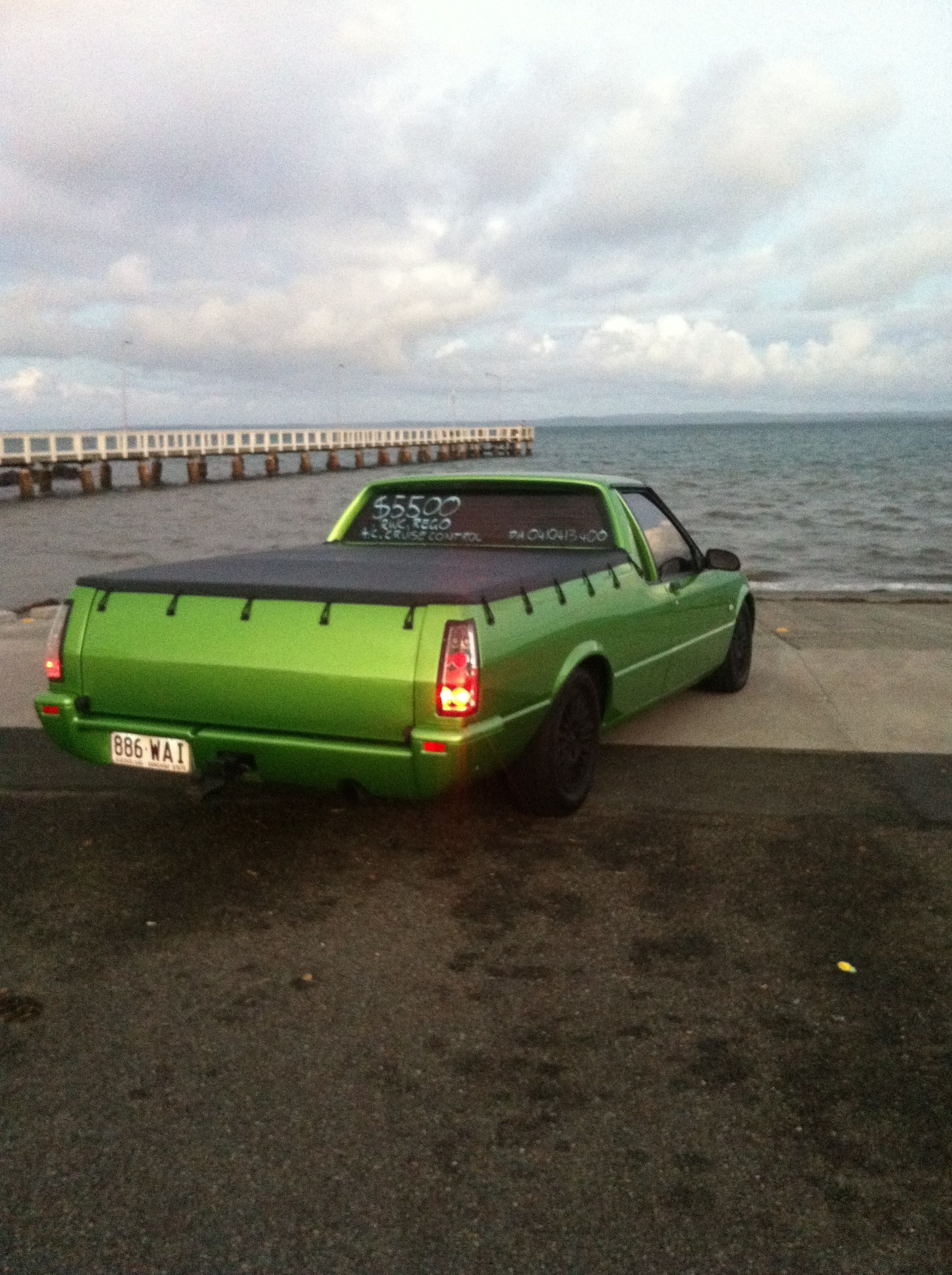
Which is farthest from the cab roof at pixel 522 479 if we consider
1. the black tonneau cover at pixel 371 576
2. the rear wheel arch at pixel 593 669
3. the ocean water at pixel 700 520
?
the ocean water at pixel 700 520

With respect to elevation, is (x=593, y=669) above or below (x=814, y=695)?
above

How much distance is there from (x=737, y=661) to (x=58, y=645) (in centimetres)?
476

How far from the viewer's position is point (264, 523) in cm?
3475

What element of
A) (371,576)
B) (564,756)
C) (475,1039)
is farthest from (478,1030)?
(371,576)

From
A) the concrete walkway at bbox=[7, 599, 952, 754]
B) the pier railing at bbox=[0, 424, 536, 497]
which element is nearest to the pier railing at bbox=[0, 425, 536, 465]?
the pier railing at bbox=[0, 424, 536, 497]

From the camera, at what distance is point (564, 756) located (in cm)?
524

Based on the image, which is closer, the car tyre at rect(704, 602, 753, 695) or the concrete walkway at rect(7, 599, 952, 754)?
the concrete walkway at rect(7, 599, 952, 754)

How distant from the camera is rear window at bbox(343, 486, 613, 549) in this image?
6.39 metres

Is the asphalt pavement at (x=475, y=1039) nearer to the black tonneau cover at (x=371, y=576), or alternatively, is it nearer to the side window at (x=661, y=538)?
the black tonneau cover at (x=371, y=576)

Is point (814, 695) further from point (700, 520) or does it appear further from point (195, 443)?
point (195, 443)

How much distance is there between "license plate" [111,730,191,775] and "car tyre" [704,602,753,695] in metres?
4.15

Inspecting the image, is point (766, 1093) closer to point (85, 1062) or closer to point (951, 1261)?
point (951, 1261)

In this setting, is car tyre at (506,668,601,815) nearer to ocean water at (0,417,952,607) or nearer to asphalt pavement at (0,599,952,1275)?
asphalt pavement at (0,599,952,1275)

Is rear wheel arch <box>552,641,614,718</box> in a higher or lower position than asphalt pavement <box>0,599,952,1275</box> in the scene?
higher
